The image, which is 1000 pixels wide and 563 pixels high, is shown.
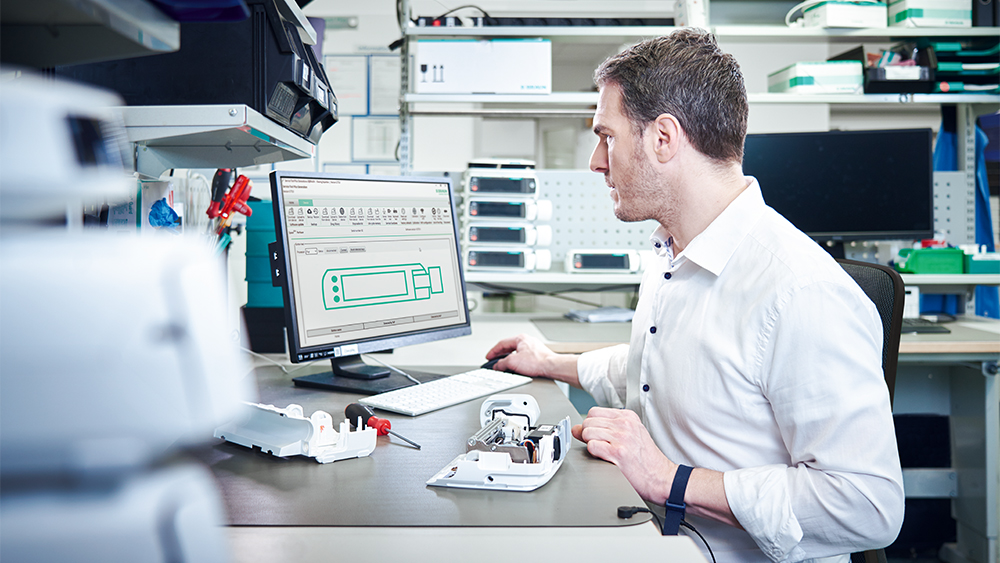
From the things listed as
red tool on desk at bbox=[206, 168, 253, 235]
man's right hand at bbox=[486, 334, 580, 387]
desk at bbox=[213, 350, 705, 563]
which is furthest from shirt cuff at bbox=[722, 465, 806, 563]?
red tool on desk at bbox=[206, 168, 253, 235]

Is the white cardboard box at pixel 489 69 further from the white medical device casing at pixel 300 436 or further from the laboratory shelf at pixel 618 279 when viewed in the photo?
the white medical device casing at pixel 300 436

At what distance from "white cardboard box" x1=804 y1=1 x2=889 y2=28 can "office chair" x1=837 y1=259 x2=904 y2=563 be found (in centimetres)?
148

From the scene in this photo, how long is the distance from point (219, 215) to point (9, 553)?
114cm

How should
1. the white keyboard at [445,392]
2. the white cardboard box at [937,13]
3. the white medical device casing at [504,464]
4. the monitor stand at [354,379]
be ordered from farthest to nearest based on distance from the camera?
the white cardboard box at [937,13]
the monitor stand at [354,379]
the white keyboard at [445,392]
the white medical device casing at [504,464]

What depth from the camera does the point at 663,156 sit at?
0.97 m

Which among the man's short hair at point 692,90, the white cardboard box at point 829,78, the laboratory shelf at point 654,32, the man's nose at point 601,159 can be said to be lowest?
the man's nose at point 601,159

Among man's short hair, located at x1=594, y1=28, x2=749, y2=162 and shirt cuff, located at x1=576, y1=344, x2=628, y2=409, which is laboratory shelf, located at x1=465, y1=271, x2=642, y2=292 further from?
man's short hair, located at x1=594, y1=28, x2=749, y2=162

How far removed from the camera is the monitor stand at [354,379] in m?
1.15

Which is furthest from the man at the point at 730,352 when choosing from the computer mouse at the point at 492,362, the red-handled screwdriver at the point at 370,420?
the computer mouse at the point at 492,362

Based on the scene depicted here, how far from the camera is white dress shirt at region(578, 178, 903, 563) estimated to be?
2.44 feet

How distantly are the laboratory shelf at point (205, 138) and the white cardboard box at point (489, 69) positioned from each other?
95 centimetres

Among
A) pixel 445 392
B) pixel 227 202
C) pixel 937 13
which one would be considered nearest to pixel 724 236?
pixel 445 392

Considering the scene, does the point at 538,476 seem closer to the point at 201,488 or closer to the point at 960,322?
the point at 201,488

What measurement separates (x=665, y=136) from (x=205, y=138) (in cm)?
71
